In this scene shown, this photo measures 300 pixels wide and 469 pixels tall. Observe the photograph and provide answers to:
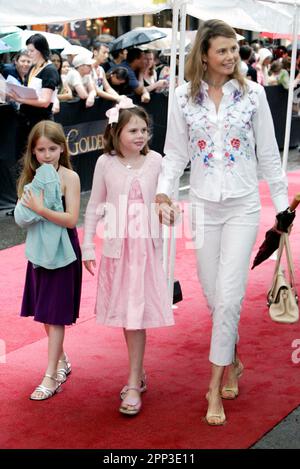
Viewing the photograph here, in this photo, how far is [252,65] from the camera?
17.7m

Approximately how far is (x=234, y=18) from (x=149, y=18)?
76.0ft

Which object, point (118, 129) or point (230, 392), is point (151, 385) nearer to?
point (230, 392)

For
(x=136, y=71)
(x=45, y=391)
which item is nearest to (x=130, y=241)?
(x=45, y=391)

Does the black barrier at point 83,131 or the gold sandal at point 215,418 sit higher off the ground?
the gold sandal at point 215,418

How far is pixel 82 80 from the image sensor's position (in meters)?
11.9

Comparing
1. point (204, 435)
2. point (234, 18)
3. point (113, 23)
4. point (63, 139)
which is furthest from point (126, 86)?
point (113, 23)

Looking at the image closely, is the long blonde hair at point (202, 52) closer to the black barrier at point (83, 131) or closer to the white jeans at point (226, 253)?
the white jeans at point (226, 253)

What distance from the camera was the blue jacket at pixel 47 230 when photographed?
4.88 metres

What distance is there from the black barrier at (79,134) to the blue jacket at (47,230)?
16.8 ft

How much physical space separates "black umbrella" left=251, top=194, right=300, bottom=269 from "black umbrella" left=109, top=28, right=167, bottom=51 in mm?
9773

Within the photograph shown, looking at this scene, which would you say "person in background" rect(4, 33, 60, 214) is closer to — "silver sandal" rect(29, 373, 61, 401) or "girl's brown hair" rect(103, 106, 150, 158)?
"girl's brown hair" rect(103, 106, 150, 158)

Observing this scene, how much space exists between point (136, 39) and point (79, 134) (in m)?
3.72

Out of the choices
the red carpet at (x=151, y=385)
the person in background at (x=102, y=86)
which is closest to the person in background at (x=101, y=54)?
the person in background at (x=102, y=86)

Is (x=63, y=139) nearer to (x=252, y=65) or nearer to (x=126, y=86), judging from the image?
(x=126, y=86)
